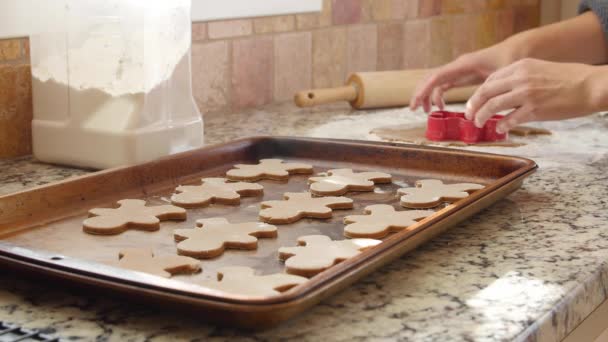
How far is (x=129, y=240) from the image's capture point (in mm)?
848

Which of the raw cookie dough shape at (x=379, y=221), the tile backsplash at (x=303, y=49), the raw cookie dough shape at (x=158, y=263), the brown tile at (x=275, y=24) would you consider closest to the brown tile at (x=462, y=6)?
the tile backsplash at (x=303, y=49)

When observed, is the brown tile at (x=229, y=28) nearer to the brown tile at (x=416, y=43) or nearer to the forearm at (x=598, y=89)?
the brown tile at (x=416, y=43)

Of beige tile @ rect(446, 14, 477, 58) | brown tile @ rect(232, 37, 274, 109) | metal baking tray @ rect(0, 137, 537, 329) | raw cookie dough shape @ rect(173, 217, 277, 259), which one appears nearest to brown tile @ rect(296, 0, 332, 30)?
brown tile @ rect(232, 37, 274, 109)

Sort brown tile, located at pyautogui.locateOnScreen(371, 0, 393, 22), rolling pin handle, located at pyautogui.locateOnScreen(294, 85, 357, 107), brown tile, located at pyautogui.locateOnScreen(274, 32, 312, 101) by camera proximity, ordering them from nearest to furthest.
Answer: rolling pin handle, located at pyautogui.locateOnScreen(294, 85, 357, 107)
brown tile, located at pyautogui.locateOnScreen(274, 32, 312, 101)
brown tile, located at pyautogui.locateOnScreen(371, 0, 393, 22)

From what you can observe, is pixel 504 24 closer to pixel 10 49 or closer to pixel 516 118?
pixel 516 118

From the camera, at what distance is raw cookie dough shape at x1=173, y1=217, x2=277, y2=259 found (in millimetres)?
790

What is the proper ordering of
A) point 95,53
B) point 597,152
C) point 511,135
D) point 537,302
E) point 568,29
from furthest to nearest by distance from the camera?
point 568,29 < point 511,135 < point 597,152 < point 95,53 < point 537,302

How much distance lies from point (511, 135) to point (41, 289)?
1022 millimetres

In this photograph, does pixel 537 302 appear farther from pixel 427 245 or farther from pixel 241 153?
pixel 241 153

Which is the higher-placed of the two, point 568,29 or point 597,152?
point 568,29

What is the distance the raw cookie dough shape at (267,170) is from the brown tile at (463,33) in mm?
1341

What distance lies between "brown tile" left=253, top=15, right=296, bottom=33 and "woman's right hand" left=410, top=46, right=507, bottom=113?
1.23 ft

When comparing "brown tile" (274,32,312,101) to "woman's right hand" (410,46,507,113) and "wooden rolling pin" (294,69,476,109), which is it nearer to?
"wooden rolling pin" (294,69,476,109)

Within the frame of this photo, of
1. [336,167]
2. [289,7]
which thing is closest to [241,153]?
[336,167]
